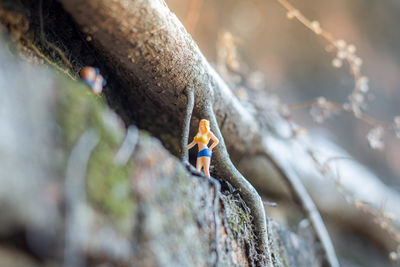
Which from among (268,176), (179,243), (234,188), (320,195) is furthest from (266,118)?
(179,243)

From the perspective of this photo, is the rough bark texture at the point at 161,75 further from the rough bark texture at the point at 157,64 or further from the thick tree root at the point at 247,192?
the thick tree root at the point at 247,192

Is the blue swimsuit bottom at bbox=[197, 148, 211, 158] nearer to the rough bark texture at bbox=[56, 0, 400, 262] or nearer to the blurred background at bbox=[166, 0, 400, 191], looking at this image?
the rough bark texture at bbox=[56, 0, 400, 262]

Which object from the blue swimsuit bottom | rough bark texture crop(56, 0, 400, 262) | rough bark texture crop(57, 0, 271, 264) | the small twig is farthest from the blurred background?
the small twig

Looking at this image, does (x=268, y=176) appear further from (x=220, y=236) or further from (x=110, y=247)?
(x=110, y=247)

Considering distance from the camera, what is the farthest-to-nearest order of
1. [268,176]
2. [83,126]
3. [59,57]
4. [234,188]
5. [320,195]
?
1. [320,195]
2. [268,176]
3. [234,188]
4. [59,57]
5. [83,126]

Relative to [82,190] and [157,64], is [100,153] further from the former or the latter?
[157,64]

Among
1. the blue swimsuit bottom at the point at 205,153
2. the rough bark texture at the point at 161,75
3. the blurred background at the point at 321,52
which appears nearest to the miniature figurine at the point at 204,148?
the blue swimsuit bottom at the point at 205,153

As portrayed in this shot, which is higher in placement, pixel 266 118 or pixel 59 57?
pixel 266 118
